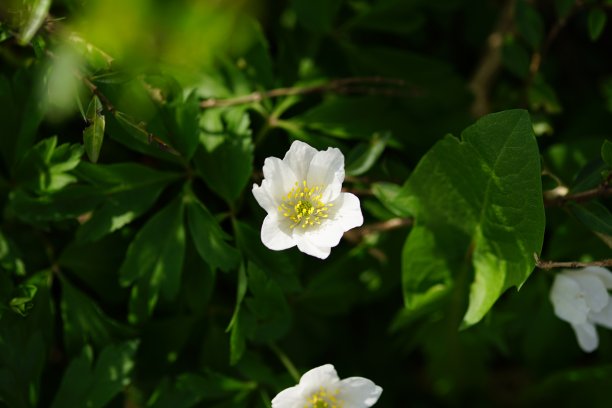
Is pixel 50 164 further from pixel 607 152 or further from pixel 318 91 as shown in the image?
pixel 607 152

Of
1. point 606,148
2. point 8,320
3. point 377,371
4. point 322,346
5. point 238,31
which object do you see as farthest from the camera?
point 377,371

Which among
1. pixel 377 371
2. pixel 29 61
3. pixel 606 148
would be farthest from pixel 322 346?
pixel 29 61

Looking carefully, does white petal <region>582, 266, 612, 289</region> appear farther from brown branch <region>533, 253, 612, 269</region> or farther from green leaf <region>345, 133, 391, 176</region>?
green leaf <region>345, 133, 391, 176</region>

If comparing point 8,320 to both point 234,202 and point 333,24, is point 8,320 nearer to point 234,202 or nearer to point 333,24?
point 234,202

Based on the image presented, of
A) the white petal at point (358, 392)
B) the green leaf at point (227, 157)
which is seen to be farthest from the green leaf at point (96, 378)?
the white petal at point (358, 392)

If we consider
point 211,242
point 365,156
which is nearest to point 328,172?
point 365,156

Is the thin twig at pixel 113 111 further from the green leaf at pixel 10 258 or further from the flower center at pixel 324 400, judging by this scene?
the flower center at pixel 324 400
